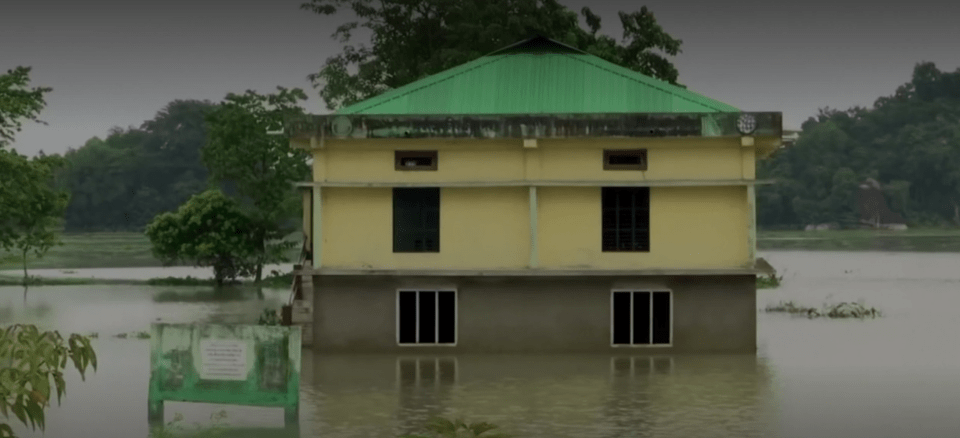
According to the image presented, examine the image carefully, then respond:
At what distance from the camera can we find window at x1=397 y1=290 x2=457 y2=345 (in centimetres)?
3509

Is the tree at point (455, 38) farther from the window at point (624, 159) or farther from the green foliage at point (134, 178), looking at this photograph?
the green foliage at point (134, 178)

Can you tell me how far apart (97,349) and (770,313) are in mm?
20823

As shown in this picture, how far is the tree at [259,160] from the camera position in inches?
2566

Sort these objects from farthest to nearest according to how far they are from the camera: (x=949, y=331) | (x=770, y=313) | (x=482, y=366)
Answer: (x=770, y=313)
(x=949, y=331)
(x=482, y=366)

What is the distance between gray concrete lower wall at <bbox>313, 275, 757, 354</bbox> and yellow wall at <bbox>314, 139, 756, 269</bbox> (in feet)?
1.14

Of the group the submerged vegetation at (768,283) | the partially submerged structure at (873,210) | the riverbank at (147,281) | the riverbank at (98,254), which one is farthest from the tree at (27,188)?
the partially submerged structure at (873,210)

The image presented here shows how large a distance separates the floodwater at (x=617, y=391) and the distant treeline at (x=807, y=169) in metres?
100

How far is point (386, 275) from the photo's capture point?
34781mm

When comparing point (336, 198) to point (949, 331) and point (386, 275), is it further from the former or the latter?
point (949, 331)

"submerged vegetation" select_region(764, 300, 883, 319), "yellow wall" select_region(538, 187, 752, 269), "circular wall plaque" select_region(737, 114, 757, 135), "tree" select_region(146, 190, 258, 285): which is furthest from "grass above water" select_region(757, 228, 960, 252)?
"circular wall plaque" select_region(737, 114, 757, 135)

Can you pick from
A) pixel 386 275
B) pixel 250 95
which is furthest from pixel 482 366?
pixel 250 95

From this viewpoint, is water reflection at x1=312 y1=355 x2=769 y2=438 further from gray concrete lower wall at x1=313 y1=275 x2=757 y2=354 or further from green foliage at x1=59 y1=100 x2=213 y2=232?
green foliage at x1=59 y1=100 x2=213 y2=232

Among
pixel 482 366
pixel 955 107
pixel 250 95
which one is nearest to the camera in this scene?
pixel 482 366

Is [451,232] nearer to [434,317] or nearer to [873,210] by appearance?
[434,317]
